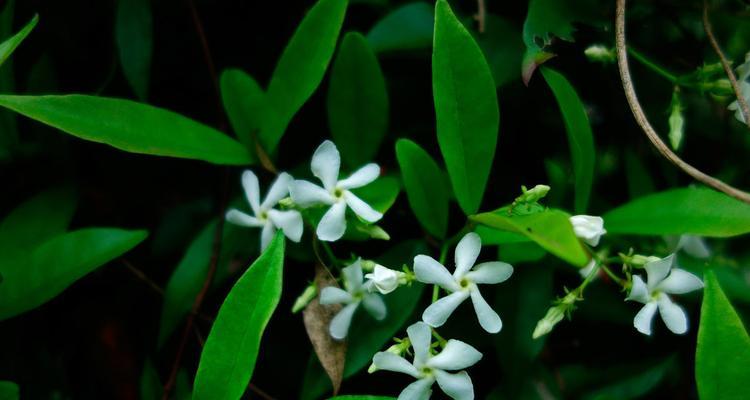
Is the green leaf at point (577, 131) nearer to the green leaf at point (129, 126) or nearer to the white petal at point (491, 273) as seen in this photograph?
the white petal at point (491, 273)

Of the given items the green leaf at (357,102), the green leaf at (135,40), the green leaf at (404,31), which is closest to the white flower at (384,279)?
the green leaf at (357,102)

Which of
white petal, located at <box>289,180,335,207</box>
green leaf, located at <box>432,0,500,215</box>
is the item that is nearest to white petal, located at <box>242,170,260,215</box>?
white petal, located at <box>289,180,335,207</box>

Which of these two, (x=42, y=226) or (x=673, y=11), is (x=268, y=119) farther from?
(x=673, y=11)

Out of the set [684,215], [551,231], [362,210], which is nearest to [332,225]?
[362,210]

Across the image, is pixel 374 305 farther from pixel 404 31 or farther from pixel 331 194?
pixel 404 31

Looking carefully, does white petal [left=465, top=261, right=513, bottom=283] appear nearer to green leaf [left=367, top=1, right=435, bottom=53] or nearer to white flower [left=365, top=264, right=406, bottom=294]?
white flower [left=365, top=264, right=406, bottom=294]

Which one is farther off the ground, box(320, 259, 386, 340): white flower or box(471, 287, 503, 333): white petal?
box(471, 287, 503, 333): white petal

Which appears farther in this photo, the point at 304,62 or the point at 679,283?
the point at 304,62
